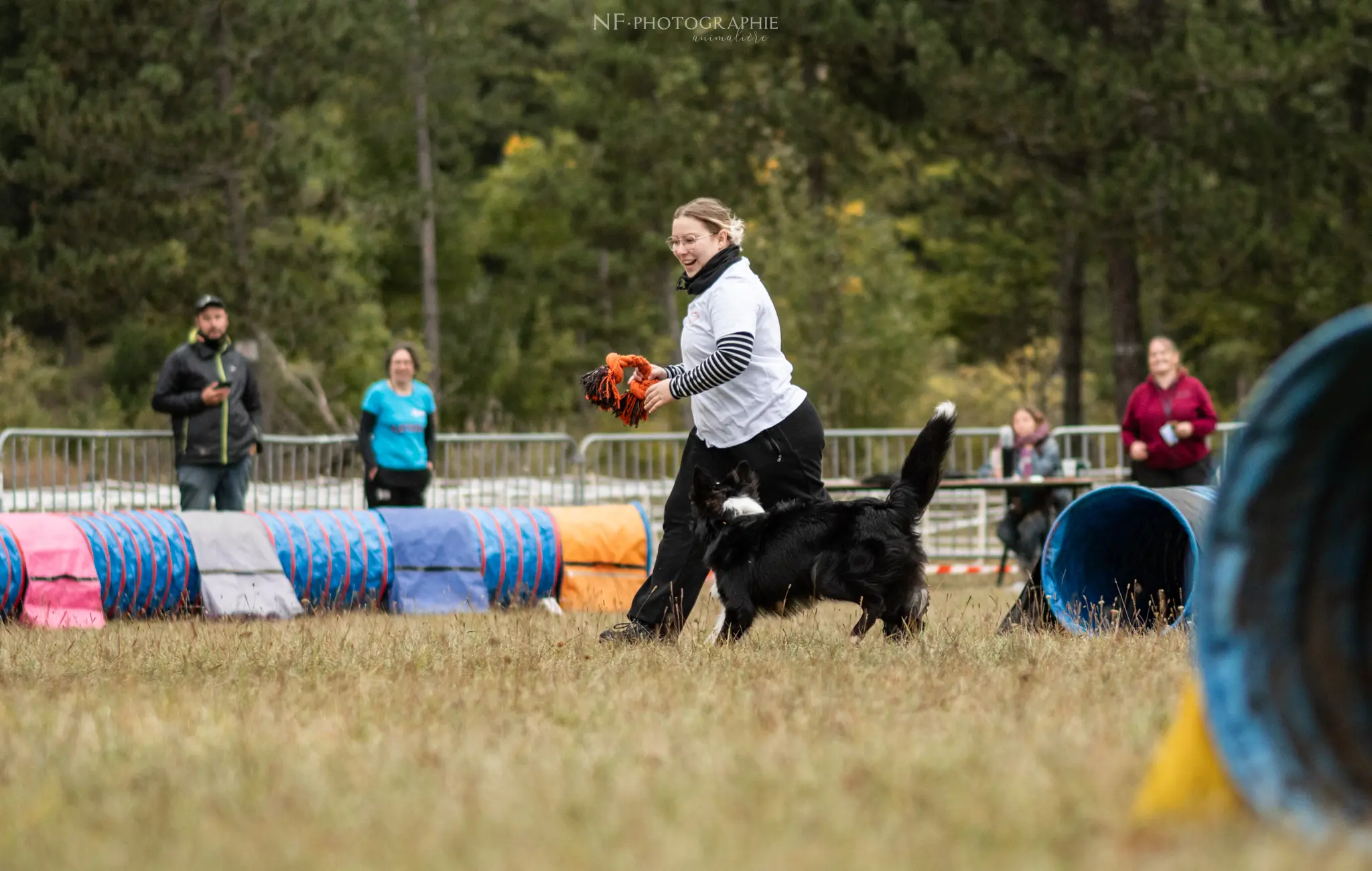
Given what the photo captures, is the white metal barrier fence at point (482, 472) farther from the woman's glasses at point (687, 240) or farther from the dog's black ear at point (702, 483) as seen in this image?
the woman's glasses at point (687, 240)

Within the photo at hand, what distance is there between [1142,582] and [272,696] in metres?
4.96

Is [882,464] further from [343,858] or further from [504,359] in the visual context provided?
[504,359]

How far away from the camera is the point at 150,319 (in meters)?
26.4

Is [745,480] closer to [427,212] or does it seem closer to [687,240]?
[687,240]

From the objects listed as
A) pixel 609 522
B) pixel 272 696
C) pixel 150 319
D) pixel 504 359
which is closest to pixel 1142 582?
pixel 609 522

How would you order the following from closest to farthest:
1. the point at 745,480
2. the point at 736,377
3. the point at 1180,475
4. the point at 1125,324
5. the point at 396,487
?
1. the point at 736,377
2. the point at 745,480
3. the point at 1180,475
4. the point at 396,487
5. the point at 1125,324

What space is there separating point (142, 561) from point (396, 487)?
2367 mm

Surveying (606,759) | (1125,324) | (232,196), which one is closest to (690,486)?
(606,759)

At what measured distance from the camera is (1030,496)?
43.3ft

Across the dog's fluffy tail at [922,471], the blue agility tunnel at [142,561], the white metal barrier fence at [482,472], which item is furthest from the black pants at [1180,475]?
the blue agility tunnel at [142,561]

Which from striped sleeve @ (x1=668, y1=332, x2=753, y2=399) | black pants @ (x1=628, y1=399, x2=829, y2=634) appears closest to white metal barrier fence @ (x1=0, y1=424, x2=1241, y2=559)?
black pants @ (x1=628, y1=399, x2=829, y2=634)

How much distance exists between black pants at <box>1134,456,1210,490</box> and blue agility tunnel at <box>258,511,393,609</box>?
5113 millimetres

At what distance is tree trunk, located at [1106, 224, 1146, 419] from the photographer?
20.9 meters

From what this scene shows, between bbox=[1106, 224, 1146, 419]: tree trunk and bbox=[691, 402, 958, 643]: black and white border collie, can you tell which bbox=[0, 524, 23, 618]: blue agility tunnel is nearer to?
bbox=[691, 402, 958, 643]: black and white border collie
